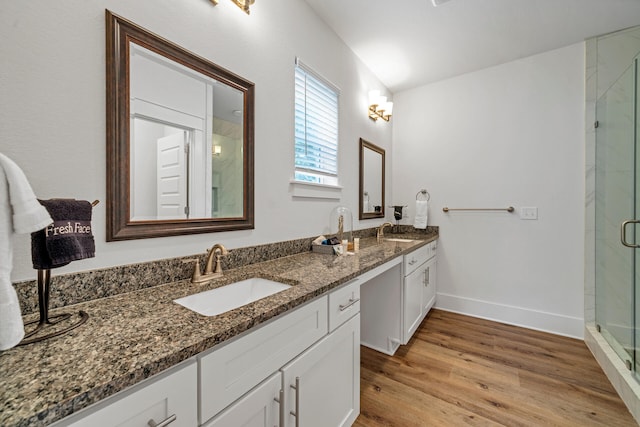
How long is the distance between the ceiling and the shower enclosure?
48 centimetres

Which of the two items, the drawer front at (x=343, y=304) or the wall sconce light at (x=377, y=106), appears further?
the wall sconce light at (x=377, y=106)

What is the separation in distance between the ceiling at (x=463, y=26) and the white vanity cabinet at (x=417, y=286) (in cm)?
176

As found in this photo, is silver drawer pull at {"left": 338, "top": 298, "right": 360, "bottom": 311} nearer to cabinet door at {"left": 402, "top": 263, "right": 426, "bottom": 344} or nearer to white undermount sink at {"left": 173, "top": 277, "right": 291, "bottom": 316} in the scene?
white undermount sink at {"left": 173, "top": 277, "right": 291, "bottom": 316}

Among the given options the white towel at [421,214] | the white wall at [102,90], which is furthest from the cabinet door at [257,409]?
the white towel at [421,214]

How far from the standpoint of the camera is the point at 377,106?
106 inches

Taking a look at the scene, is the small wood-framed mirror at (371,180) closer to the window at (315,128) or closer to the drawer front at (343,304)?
the window at (315,128)

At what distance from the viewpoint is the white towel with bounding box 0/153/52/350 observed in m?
0.53

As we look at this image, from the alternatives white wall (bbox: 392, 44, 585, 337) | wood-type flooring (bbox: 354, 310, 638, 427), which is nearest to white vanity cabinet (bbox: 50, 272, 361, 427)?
wood-type flooring (bbox: 354, 310, 638, 427)

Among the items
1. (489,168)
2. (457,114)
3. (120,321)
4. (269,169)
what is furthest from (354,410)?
(457,114)

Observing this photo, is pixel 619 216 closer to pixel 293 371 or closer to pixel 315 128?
pixel 315 128

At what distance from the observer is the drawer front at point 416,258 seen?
200 cm

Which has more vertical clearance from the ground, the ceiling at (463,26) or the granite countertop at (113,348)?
the ceiling at (463,26)

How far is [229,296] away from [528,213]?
108 inches

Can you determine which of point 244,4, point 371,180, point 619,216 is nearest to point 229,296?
point 244,4
